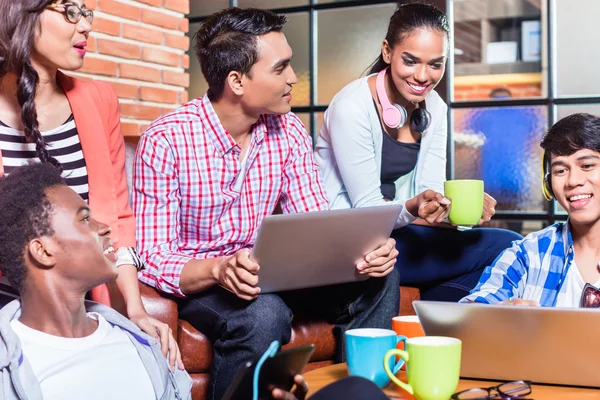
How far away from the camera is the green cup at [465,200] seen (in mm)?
1965

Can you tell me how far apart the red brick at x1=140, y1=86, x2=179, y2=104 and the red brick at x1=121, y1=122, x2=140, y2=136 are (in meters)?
0.13

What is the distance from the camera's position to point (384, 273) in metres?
1.93

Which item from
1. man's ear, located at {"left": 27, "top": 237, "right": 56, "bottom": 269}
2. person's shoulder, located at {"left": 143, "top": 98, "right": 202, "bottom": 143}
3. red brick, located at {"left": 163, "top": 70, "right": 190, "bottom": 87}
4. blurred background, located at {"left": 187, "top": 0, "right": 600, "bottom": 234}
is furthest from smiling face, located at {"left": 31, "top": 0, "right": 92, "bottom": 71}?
blurred background, located at {"left": 187, "top": 0, "right": 600, "bottom": 234}

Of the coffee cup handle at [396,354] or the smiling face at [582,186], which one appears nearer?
the coffee cup handle at [396,354]

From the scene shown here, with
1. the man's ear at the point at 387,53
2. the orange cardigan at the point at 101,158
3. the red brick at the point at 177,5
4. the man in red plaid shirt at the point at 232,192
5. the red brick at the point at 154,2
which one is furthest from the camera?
the red brick at the point at 177,5

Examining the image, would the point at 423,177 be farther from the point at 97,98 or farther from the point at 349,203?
the point at 97,98

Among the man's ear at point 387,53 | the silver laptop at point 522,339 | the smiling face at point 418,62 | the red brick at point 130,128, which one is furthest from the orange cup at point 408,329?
the red brick at point 130,128

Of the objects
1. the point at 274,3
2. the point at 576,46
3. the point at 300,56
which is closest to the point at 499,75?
the point at 576,46

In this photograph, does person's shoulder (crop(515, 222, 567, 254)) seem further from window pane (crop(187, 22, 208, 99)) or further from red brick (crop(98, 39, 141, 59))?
window pane (crop(187, 22, 208, 99))

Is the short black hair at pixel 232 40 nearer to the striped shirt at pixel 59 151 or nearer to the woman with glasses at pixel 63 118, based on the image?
the woman with glasses at pixel 63 118

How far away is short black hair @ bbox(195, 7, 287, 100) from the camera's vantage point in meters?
2.11

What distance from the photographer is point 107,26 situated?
9.63 ft

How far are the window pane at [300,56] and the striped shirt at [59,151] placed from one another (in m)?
2.44

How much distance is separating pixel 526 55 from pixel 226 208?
2186 millimetres
